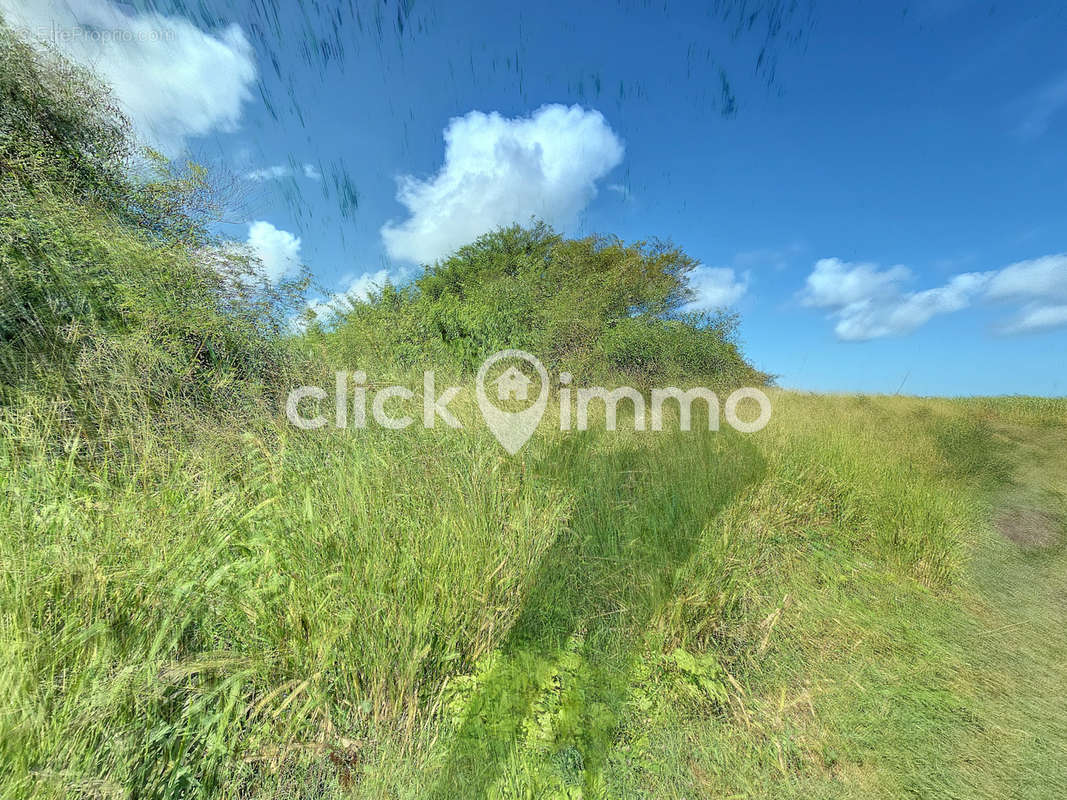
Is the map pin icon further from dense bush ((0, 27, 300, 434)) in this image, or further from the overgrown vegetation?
dense bush ((0, 27, 300, 434))

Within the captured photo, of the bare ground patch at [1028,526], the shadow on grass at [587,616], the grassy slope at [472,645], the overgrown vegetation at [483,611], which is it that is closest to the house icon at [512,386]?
the overgrown vegetation at [483,611]

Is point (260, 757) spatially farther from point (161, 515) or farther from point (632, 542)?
point (632, 542)

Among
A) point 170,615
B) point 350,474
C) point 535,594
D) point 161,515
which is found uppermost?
point 350,474

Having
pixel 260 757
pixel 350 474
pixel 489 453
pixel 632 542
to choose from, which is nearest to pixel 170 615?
pixel 260 757

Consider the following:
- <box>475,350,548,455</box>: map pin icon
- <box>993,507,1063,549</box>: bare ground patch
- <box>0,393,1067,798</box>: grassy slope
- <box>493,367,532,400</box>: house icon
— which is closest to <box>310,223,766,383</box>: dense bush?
<box>493,367,532,400</box>: house icon

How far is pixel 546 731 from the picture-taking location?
149 cm

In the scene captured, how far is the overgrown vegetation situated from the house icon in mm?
1297

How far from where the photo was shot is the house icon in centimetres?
545

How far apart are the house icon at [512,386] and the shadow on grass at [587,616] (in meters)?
1.71

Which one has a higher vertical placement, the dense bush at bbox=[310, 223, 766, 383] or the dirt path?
the dense bush at bbox=[310, 223, 766, 383]

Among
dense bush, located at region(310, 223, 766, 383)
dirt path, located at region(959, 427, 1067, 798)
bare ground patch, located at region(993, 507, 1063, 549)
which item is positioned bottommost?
dirt path, located at region(959, 427, 1067, 798)

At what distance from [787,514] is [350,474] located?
350 centimetres

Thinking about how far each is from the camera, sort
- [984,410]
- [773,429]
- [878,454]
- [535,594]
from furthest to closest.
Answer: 1. [984,410]
2. [773,429]
3. [878,454]
4. [535,594]

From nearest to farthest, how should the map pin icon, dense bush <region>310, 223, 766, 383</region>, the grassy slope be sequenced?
the grassy slope, the map pin icon, dense bush <region>310, 223, 766, 383</region>
